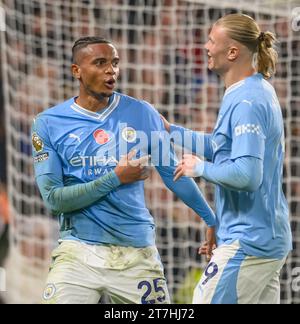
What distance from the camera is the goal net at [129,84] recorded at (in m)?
5.47

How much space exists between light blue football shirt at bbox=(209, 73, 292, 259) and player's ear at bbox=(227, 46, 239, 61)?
3.6 inches

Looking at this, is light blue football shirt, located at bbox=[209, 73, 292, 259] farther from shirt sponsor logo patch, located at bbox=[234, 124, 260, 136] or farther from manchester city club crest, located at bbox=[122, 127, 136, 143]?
manchester city club crest, located at bbox=[122, 127, 136, 143]

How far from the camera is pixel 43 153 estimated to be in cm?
360

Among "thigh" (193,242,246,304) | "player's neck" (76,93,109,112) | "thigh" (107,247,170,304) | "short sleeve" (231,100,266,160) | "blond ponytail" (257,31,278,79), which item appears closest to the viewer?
"short sleeve" (231,100,266,160)

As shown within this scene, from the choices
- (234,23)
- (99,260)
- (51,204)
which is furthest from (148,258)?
(234,23)

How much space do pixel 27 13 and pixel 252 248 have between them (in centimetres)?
276

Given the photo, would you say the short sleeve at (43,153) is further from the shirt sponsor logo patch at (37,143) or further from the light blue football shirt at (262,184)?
the light blue football shirt at (262,184)

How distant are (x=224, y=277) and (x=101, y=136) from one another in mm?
714

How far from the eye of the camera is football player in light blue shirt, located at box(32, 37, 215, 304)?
352 cm

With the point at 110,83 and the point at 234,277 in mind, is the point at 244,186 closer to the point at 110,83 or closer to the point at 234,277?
the point at 234,277

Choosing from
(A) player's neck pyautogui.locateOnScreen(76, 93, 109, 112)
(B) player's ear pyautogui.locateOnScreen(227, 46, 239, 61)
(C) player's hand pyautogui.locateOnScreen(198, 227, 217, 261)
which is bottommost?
(C) player's hand pyautogui.locateOnScreen(198, 227, 217, 261)

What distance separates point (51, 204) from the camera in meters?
3.56

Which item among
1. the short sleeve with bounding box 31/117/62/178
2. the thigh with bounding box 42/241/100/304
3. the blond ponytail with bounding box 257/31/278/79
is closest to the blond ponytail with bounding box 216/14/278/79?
the blond ponytail with bounding box 257/31/278/79

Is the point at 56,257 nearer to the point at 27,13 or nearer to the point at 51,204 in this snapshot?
the point at 51,204
